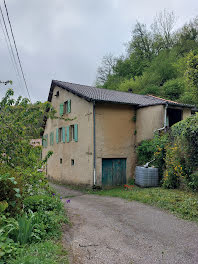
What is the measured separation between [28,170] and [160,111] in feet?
27.1

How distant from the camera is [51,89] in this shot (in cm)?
1666

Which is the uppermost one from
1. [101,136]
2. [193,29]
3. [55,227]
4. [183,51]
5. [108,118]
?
[193,29]

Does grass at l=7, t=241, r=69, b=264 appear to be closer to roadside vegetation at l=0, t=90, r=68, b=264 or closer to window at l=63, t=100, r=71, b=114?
roadside vegetation at l=0, t=90, r=68, b=264

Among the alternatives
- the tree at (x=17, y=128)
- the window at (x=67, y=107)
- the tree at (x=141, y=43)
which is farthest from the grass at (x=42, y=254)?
the tree at (x=141, y=43)

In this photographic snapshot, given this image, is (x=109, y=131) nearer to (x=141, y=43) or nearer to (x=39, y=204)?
(x=39, y=204)

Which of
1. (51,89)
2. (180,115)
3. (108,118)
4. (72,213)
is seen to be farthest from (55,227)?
(51,89)

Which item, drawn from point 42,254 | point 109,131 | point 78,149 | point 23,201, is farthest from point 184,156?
point 42,254

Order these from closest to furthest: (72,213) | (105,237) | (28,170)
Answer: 1. (105,237)
2. (28,170)
3. (72,213)

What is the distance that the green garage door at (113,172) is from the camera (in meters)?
11.0

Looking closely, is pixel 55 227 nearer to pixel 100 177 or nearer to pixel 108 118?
pixel 100 177

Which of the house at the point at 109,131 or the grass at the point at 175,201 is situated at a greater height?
the house at the point at 109,131

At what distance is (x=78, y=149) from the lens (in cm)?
1216

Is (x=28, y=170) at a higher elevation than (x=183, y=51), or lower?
lower

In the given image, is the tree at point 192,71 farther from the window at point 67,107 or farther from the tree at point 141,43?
the tree at point 141,43
